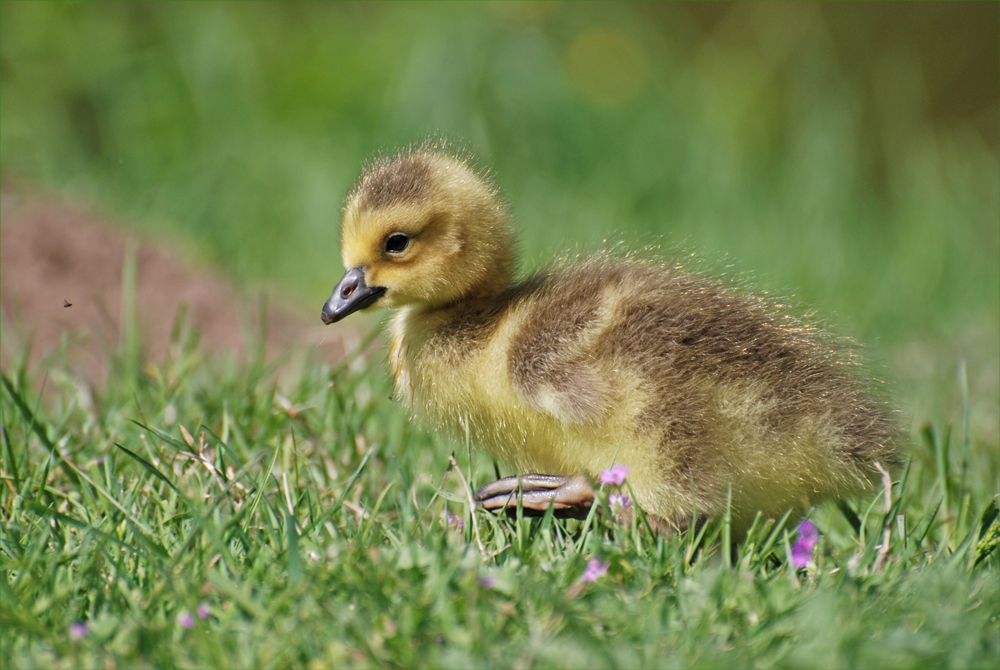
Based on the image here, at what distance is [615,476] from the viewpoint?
7.25 feet

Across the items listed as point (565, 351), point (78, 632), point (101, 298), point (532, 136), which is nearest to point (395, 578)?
point (78, 632)

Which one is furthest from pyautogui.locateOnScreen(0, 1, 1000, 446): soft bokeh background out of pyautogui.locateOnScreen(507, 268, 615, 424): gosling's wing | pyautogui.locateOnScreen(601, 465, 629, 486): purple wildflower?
pyautogui.locateOnScreen(601, 465, 629, 486): purple wildflower

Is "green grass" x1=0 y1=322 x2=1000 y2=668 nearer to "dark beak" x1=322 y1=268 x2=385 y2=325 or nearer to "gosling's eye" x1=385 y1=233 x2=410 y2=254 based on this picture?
"dark beak" x1=322 y1=268 x2=385 y2=325

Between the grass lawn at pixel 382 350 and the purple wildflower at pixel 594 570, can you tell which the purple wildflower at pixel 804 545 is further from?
the purple wildflower at pixel 594 570

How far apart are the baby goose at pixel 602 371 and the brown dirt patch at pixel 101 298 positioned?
1.19 metres

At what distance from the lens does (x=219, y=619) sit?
71.7 inches

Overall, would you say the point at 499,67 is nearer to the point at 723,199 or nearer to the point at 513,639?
the point at 723,199

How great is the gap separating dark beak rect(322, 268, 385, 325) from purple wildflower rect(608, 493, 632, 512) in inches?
29.6

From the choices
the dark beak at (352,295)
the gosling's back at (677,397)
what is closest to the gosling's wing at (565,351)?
the gosling's back at (677,397)

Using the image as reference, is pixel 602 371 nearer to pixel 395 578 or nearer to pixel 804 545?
pixel 804 545

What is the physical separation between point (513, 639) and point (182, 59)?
559 centimetres

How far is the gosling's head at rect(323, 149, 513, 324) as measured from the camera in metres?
2.52

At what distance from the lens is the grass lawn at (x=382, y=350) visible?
178cm

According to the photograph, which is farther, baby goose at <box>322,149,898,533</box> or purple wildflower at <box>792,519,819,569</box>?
baby goose at <box>322,149,898,533</box>
